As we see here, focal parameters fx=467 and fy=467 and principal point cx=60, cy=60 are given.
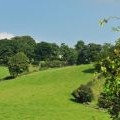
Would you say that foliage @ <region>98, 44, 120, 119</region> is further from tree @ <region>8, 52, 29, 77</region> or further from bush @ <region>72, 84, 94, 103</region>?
tree @ <region>8, 52, 29, 77</region>

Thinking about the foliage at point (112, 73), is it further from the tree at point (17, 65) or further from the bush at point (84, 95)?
the tree at point (17, 65)

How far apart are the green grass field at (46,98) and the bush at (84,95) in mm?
1926

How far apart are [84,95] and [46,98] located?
276 inches

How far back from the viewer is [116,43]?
15.4m

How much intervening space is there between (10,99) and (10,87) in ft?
57.0

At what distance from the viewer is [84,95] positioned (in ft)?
266

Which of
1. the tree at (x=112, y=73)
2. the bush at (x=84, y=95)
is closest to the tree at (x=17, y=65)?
the bush at (x=84, y=95)

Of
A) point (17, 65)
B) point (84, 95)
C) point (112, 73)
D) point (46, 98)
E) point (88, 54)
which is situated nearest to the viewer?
point (112, 73)

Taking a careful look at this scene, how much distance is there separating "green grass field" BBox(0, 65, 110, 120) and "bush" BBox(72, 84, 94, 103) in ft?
6.32

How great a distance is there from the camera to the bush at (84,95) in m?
80.2

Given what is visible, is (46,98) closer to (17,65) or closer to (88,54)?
(17,65)

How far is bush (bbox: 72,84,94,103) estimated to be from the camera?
263 feet

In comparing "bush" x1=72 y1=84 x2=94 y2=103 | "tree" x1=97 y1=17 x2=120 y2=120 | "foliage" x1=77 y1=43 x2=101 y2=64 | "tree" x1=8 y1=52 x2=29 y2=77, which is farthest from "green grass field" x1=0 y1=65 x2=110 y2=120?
"foliage" x1=77 y1=43 x2=101 y2=64

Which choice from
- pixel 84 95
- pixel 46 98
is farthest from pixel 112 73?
pixel 46 98
